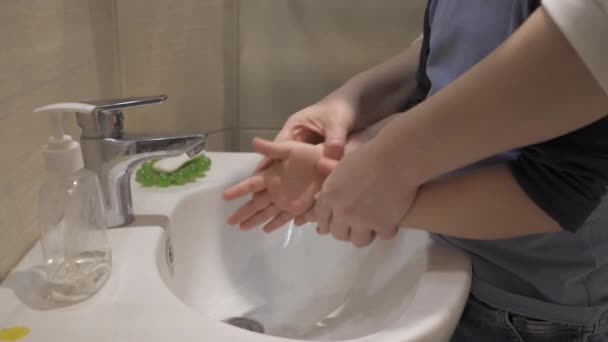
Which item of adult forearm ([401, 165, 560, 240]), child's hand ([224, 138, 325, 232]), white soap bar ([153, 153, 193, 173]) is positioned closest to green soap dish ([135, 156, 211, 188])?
white soap bar ([153, 153, 193, 173])

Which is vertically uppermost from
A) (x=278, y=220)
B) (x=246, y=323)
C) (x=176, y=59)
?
(x=176, y=59)

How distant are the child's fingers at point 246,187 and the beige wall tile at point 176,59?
286 millimetres

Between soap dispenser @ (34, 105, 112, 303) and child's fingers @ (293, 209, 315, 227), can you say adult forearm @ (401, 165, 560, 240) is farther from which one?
soap dispenser @ (34, 105, 112, 303)

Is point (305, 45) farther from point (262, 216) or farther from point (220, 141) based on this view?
point (262, 216)

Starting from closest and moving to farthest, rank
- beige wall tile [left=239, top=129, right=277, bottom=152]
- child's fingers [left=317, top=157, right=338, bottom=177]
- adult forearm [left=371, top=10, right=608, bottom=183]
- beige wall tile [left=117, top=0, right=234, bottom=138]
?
adult forearm [left=371, top=10, right=608, bottom=183], child's fingers [left=317, top=157, right=338, bottom=177], beige wall tile [left=117, top=0, right=234, bottom=138], beige wall tile [left=239, top=129, right=277, bottom=152]

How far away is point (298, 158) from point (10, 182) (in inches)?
9.9

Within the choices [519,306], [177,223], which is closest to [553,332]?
[519,306]

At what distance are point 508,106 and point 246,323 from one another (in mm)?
371

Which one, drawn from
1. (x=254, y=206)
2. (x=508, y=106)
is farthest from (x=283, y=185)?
(x=508, y=106)

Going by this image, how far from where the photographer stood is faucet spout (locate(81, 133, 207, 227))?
0.48 meters

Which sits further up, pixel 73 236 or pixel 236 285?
pixel 73 236

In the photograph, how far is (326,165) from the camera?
0.51 meters

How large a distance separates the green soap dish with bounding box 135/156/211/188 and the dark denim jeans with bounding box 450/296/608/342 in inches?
13.4

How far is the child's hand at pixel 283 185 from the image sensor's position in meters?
0.52
